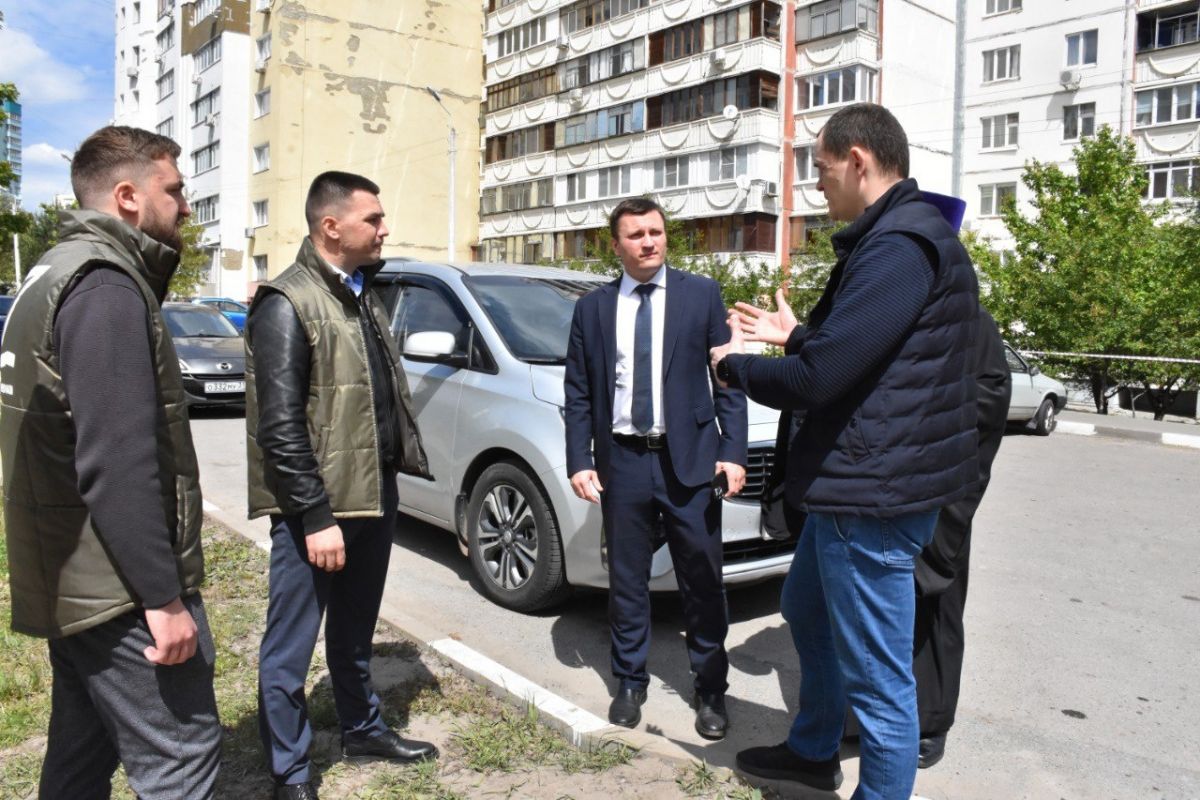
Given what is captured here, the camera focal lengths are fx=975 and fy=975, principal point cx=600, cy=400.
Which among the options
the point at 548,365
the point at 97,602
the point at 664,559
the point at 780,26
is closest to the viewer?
the point at 97,602

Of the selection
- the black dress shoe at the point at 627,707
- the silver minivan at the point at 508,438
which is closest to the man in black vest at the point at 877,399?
the black dress shoe at the point at 627,707

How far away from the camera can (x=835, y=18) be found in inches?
1512

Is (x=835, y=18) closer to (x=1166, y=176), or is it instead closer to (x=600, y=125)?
(x=600, y=125)

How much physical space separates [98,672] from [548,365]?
329 centimetres

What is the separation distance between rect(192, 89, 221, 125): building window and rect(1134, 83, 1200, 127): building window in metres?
46.8

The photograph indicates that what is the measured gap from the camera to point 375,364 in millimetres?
3287

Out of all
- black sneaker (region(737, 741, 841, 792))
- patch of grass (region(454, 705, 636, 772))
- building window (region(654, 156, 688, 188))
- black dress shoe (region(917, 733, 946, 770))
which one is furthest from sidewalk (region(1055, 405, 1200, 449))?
building window (region(654, 156, 688, 188))

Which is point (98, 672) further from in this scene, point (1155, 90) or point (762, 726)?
point (1155, 90)

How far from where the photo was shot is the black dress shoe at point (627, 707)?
3768 mm

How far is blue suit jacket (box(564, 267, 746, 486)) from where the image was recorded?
149 inches

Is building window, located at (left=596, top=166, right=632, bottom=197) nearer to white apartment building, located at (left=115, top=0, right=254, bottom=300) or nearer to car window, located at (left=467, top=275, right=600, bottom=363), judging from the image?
white apartment building, located at (left=115, top=0, right=254, bottom=300)

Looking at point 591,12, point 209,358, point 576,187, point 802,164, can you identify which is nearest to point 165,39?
point 591,12

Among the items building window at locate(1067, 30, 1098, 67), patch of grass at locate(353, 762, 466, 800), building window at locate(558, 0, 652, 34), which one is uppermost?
building window at locate(558, 0, 652, 34)

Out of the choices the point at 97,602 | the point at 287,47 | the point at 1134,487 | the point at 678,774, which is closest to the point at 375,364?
the point at 97,602
